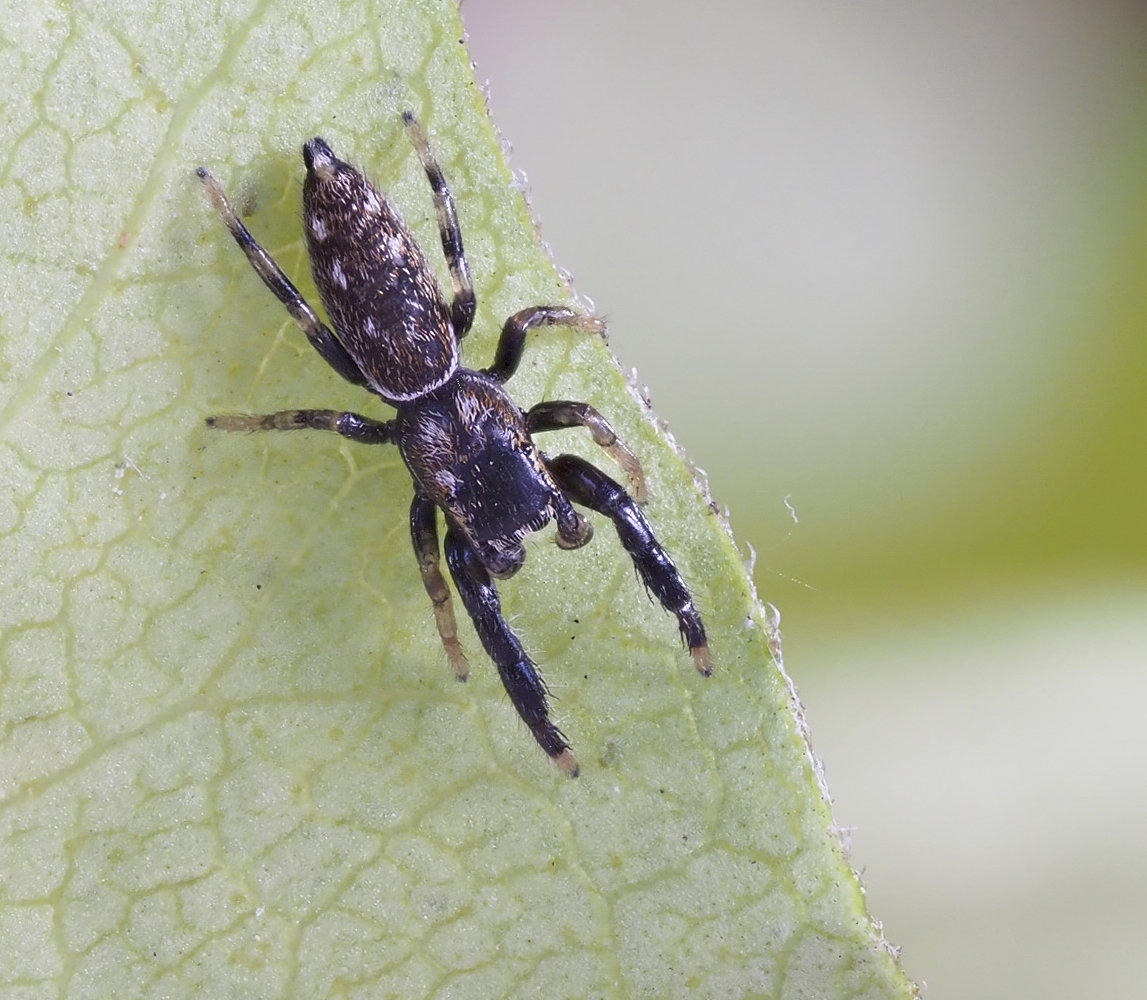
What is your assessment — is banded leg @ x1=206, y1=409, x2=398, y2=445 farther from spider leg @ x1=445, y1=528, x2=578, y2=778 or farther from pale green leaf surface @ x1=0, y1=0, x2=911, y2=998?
spider leg @ x1=445, y1=528, x2=578, y2=778

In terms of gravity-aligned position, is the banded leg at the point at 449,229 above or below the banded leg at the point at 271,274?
above

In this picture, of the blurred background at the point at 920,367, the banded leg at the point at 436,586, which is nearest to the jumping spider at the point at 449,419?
the banded leg at the point at 436,586

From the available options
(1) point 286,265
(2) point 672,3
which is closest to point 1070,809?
(1) point 286,265

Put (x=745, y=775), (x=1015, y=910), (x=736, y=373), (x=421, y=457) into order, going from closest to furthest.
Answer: (x=745, y=775), (x=421, y=457), (x=1015, y=910), (x=736, y=373)

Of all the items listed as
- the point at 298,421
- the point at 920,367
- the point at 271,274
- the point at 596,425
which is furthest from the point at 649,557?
the point at 920,367

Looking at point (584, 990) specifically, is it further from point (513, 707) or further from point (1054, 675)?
point (1054, 675)

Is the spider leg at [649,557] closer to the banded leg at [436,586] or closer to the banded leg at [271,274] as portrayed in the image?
the banded leg at [436,586]
